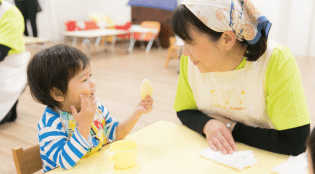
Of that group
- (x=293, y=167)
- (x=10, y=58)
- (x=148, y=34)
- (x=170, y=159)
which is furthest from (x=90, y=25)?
(x=293, y=167)

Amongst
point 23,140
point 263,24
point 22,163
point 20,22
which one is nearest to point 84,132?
point 22,163

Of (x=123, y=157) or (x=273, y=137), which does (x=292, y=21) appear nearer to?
(x=273, y=137)

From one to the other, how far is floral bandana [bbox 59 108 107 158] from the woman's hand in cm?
42

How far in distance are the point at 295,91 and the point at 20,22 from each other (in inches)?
105

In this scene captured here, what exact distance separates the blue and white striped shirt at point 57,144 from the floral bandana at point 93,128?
0.7 inches

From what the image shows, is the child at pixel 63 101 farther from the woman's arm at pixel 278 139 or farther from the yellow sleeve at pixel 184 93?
the woman's arm at pixel 278 139

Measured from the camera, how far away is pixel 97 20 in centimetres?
918

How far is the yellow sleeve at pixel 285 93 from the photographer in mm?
977

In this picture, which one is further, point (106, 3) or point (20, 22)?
point (106, 3)

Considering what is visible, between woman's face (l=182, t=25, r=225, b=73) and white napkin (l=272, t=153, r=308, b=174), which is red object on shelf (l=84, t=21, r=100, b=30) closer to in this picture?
woman's face (l=182, t=25, r=225, b=73)

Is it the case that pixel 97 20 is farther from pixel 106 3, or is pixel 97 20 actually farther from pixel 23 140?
pixel 23 140

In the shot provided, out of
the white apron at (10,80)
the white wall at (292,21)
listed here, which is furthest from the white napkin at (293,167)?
the white wall at (292,21)

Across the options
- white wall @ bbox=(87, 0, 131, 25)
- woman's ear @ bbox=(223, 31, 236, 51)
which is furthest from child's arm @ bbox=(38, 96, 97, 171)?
white wall @ bbox=(87, 0, 131, 25)

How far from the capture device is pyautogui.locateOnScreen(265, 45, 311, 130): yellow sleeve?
977 mm
